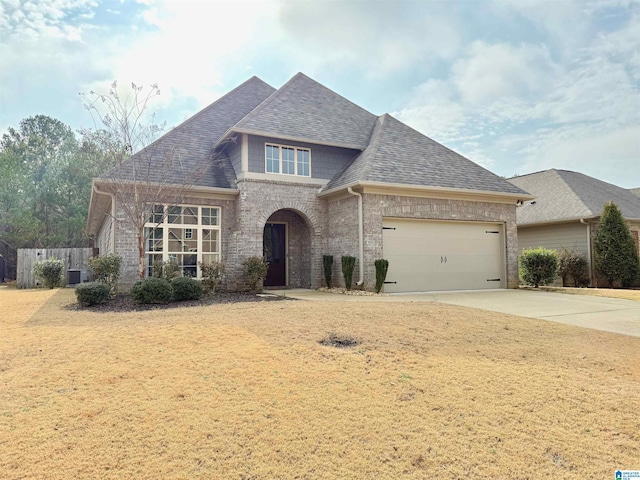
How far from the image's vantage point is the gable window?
13289 millimetres

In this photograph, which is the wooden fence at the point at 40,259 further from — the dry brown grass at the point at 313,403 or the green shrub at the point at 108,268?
the dry brown grass at the point at 313,403

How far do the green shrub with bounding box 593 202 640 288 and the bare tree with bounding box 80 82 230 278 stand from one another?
1457 cm

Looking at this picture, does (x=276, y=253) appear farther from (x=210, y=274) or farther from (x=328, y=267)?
(x=210, y=274)

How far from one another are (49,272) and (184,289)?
1033 cm

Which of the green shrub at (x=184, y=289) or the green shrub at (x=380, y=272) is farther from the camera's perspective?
the green shrub at (x=380, y=272)

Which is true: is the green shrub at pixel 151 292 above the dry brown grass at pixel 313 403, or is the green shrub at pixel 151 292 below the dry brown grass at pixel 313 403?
above

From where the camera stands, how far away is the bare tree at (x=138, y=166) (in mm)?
11164

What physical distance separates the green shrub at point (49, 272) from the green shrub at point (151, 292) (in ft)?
32.5

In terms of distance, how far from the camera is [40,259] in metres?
19.1

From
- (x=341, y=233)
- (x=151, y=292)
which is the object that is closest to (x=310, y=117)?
(x=341, y=233)

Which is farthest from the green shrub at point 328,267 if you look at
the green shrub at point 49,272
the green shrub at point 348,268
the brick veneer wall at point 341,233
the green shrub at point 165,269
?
the green shrub at point 49,272

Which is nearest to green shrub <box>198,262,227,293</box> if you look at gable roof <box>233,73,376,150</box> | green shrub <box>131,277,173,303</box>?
green shrub <box>131,277,173,303</box>

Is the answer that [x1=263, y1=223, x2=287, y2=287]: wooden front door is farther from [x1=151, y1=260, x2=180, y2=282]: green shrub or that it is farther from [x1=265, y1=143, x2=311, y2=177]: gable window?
[x1=151, y1=260, x2=180, y2=282]: green shrub

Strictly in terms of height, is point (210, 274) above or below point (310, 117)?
below
